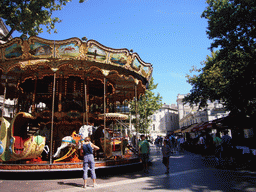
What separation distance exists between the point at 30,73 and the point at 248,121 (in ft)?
47.4

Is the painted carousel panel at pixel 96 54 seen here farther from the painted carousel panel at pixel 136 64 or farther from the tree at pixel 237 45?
the tree at pixel 237 45

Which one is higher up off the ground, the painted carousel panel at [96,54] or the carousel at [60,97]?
the painted carousel panel at [96,54]

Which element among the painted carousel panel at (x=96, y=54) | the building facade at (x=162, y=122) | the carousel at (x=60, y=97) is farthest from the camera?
the building facade at (x=162, y=122)

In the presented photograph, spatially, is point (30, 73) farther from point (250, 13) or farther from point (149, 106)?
point (149, 106)

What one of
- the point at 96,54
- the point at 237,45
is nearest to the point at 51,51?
the point at 96,54

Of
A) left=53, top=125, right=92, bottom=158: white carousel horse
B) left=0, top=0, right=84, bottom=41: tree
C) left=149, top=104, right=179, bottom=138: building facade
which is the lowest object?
A: left=53, top=125, right=92, bottom=158: white carousel horse

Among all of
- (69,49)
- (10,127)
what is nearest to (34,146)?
(10,127)

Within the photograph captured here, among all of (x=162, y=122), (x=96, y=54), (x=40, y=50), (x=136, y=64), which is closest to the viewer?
(x=40, y=50)

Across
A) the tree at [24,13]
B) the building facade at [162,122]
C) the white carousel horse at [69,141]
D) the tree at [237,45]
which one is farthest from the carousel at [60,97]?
the building facade at [162,122]

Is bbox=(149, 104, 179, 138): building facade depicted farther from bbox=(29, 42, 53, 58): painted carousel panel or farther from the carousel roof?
bbox=(29, 42, 53, 58): painted carousel panel

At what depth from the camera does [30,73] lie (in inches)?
467

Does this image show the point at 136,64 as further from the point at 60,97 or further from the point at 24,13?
the point at 24,13

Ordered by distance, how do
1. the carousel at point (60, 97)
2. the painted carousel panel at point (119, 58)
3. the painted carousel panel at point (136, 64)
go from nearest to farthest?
the carousel at point (60, 97) < the painted carousel panel at point (119, 58) < the painted carousel panel at point (136, 64)

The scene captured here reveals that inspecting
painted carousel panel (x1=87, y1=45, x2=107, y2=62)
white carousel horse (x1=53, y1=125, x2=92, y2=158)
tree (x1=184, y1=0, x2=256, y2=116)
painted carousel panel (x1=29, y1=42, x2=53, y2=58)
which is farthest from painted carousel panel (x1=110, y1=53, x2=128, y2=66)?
tree (x1=184, y1=0, x2=256, y2=116)
